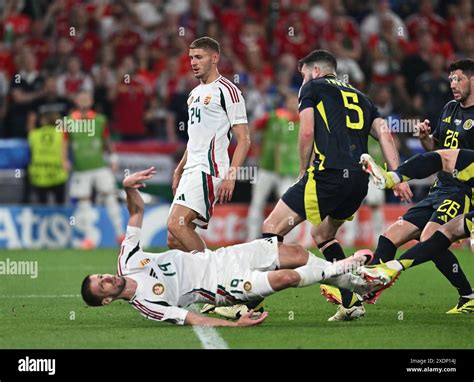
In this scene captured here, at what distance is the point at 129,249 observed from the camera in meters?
8.77

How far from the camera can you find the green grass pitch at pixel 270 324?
7.89 meters

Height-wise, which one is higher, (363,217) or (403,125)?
(403,125)

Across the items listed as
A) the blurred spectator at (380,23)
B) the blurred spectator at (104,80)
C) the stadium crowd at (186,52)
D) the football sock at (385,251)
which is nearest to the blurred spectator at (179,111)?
the stadium crowd at (186,52)

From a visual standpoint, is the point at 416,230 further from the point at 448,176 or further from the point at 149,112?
the point at 149,112

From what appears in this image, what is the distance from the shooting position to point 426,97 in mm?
19000

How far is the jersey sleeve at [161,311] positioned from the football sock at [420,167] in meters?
2.14

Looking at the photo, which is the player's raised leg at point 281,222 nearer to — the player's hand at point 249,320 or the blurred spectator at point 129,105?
the player's hand at point 249,320

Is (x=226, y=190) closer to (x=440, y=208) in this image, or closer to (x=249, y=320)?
(x=249, y=320)

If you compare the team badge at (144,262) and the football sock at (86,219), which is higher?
the team badge at (144,262)

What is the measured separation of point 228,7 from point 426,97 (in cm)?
447

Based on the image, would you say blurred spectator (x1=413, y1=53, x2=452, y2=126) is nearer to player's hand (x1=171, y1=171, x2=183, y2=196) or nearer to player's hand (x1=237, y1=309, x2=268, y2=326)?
player's hand (x1=171, y1=171, x2=183, y2=196)

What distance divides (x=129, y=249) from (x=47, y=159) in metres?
9.59

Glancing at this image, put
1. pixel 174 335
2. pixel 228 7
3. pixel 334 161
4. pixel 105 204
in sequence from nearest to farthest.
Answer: pixel 174 335, pixel 334 161, pixel 105 204, pixel 228 7

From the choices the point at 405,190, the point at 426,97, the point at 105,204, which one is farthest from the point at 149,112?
the point at 405,190
